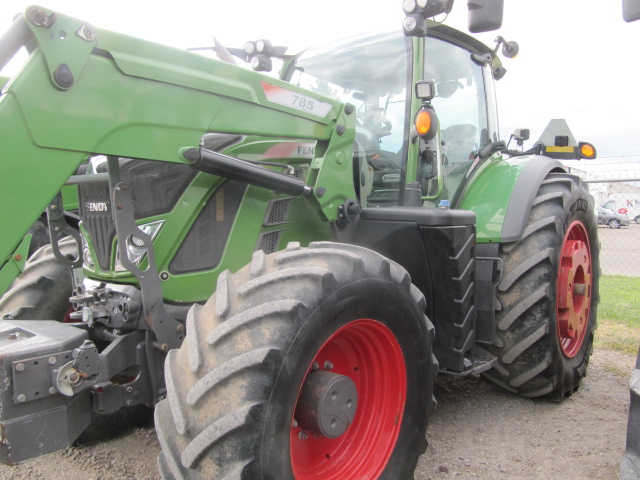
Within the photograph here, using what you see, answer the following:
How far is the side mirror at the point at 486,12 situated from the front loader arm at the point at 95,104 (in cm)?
96

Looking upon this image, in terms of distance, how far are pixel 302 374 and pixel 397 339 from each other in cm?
59

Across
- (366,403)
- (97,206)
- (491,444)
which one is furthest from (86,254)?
(491,444)

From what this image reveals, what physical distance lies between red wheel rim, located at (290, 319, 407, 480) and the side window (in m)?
1.49

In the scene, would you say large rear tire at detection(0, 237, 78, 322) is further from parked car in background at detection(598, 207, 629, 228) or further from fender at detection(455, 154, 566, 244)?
parked car in background at detection(598, 207, 629, 228)

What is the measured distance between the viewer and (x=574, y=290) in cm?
379

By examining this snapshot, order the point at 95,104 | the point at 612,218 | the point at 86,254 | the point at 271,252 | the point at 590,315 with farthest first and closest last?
the point at 612,218, the point at 590,315, the point at 271,252, the point at 86,254, the point at 95,104

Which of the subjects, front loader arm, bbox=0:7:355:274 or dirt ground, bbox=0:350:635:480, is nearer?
front loader arm, bbox=0:7:355:274

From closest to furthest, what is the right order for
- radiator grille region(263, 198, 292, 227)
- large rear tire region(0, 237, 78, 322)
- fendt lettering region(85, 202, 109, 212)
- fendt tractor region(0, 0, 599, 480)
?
fendt tractor region(0, 0, 599, 480) < fendt lettering region(85, 202, 109, 212) < radiator grille region(263, 198, 292, 227) < large rear tire region(0, 237, 78, 322)

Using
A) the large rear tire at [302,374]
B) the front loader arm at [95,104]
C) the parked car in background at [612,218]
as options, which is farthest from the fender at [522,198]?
the parked car in background at [612,218]

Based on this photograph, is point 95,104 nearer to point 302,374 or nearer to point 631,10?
point 302,374

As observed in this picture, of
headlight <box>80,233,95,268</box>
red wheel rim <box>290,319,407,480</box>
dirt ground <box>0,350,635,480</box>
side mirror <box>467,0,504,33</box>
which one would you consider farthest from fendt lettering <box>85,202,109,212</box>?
side mirror <box>467,0,504,33</box>

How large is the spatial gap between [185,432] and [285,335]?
424mm

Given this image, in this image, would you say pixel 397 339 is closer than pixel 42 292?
Yes

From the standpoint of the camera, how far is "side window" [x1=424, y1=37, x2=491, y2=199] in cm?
360
